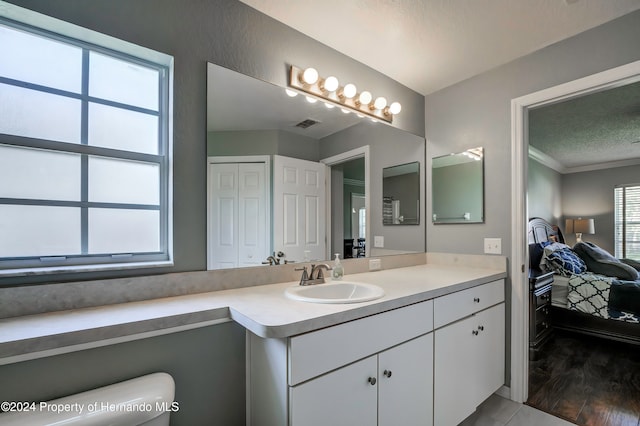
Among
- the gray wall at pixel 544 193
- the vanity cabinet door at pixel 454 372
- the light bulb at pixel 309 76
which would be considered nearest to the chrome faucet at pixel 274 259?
the vanity cabinet door at pixel 454 372

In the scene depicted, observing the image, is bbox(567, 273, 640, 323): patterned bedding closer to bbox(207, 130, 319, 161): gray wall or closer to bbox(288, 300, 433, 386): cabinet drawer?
bbox(288, 300, 433, 386): cabinet drawer

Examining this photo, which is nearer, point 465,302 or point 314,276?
point 314,276

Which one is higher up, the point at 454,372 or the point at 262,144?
the point at 262,144

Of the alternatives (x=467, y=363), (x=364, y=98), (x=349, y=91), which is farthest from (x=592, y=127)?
(x=467, y=363)

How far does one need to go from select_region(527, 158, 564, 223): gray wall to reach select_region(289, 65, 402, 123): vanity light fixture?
351 cm

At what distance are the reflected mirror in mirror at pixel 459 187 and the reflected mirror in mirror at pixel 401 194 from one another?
15cm

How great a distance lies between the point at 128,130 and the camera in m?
1.30

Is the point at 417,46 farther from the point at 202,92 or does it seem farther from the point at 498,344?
the point at 498,344

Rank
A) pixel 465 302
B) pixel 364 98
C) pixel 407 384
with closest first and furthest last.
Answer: pixel 407 384, pixel 465 302, pixel 364 98

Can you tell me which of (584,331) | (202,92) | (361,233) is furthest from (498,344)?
(202,92)

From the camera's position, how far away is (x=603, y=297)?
114 inches

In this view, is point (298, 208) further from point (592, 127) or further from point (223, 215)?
point (592, 127)

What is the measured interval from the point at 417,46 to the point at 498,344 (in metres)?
2.04

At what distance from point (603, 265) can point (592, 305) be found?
0.90 m
